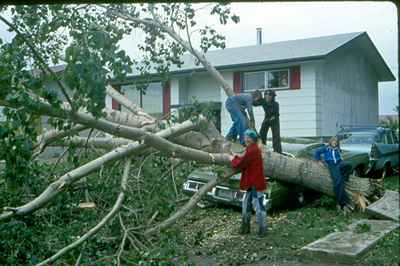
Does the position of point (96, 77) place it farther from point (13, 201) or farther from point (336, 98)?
point (336, 98)

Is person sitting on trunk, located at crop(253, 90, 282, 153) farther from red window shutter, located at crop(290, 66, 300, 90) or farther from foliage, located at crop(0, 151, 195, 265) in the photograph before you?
red window shutter, located at crop(290, 66, 300, 90)

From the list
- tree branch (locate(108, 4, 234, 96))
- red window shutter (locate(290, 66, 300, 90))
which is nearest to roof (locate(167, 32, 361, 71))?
red window shutter (locate(290, 66, 300, 90))

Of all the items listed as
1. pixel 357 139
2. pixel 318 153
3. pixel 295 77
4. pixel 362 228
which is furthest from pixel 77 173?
pixel 295 77

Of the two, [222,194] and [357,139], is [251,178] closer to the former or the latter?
[222,194]

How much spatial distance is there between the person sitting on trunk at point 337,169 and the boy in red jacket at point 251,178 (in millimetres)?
1872

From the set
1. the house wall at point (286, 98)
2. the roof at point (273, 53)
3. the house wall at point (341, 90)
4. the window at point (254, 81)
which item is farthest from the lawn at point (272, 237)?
the roof at point (273, 53)

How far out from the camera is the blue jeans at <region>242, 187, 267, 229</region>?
6977 mm

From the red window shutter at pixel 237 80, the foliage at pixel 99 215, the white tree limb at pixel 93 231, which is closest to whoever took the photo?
the white tree limb at pixel 93 231

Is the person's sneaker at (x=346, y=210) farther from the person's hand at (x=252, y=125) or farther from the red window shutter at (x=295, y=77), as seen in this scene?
the red window shutter at (x=295, y=77)

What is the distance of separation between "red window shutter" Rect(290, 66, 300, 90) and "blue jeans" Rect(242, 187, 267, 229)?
4.40 metres

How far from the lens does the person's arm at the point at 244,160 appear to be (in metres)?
6.80

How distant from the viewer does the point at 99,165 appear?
5.76 metres

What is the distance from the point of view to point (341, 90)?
1118 centimetres

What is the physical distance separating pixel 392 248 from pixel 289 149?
3164 mm
